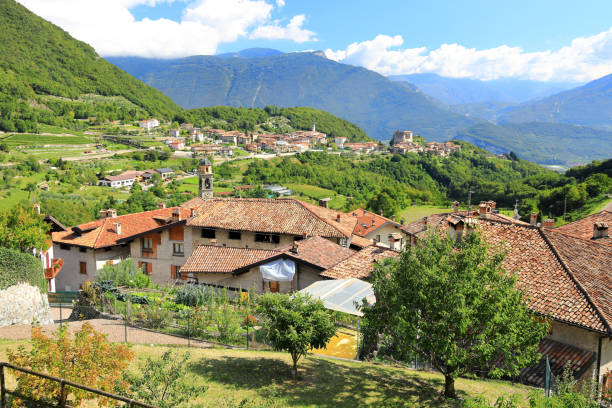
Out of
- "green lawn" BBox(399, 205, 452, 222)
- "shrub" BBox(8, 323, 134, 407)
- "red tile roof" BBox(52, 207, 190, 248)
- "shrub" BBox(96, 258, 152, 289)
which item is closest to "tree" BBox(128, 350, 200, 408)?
"shrub" BBox(8, 323, 134, 407)

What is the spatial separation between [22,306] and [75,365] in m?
15.1

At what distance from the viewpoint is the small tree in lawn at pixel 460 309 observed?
10.2 m

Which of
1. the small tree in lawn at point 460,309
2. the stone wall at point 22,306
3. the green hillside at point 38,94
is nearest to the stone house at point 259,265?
the stone wall at point 22,306

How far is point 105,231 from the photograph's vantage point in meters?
36.6

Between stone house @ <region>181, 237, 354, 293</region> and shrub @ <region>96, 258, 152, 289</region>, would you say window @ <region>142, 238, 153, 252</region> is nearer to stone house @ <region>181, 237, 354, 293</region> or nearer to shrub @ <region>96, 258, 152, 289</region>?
shrub @ <region>96, 258, 152, 289</region>

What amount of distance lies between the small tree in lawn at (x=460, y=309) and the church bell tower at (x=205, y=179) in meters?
41.7

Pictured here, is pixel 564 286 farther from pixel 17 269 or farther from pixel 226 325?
pixel 17 269

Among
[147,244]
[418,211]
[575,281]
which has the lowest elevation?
[418,211]

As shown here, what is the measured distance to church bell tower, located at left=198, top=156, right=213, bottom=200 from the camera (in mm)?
50131

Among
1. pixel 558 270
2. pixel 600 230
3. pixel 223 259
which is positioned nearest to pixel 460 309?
pixel 558 270

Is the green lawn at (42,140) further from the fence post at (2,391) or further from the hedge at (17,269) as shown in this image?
the fence post at (2,391)

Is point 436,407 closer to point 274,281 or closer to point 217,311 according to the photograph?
point 217,311

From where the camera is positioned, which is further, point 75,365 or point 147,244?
point 147,244

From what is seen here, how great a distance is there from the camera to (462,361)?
10.2 meters
